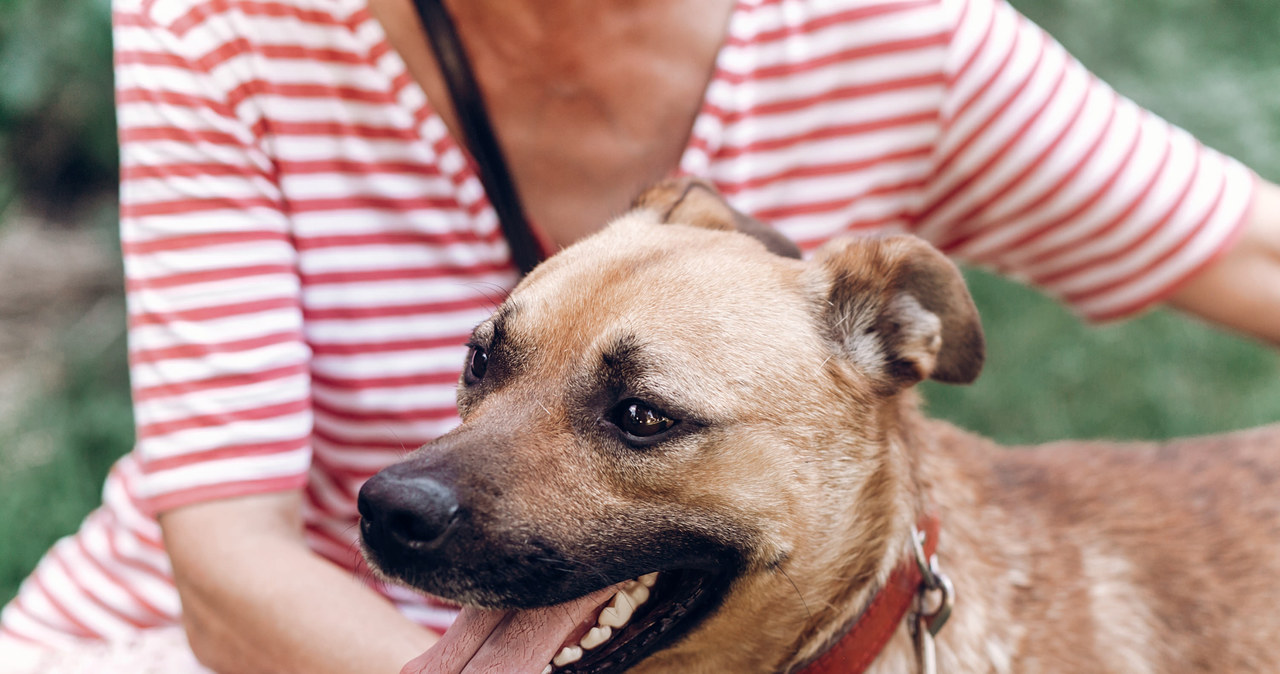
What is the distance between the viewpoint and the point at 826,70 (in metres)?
2.34

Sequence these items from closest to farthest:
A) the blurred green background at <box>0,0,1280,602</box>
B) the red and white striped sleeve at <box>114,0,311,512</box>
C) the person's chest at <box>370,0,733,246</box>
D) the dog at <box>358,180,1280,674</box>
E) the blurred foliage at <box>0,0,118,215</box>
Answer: the dog at <box>358,180,1280,674</box>
the red and white striped sleeve at <box>114,0,311,512</box>
the person's chest at <box>370,0,733,246</box>
the blurred foliage at <box>0,0,118,215</box>
the blurred green background at <box>0,0,1280,602</box>

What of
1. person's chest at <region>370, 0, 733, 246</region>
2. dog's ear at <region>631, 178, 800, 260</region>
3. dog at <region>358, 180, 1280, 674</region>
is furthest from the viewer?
person's chest at <region>370, 0, 733, 246</region>

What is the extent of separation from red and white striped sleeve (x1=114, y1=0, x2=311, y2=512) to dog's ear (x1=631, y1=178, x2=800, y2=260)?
829 millimetres

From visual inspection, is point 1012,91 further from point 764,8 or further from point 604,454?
point 604,454

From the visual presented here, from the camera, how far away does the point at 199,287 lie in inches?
82.3

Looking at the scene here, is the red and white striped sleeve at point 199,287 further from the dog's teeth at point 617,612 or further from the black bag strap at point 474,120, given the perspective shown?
the dog's teeth at point 617,612

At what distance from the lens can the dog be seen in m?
1.69

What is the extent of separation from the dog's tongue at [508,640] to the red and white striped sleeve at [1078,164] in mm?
1335

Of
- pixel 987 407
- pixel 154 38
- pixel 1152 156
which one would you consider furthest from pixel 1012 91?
pixel 987 407

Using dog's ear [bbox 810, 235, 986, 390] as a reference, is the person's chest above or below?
above

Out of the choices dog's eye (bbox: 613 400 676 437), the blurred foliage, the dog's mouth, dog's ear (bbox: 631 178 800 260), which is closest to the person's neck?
dog's ear (bbox: 631 178 800 260)

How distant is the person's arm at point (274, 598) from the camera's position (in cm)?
194

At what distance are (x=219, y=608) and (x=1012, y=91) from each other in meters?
2.00

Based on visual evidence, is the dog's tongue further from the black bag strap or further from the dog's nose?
the black bag strap
